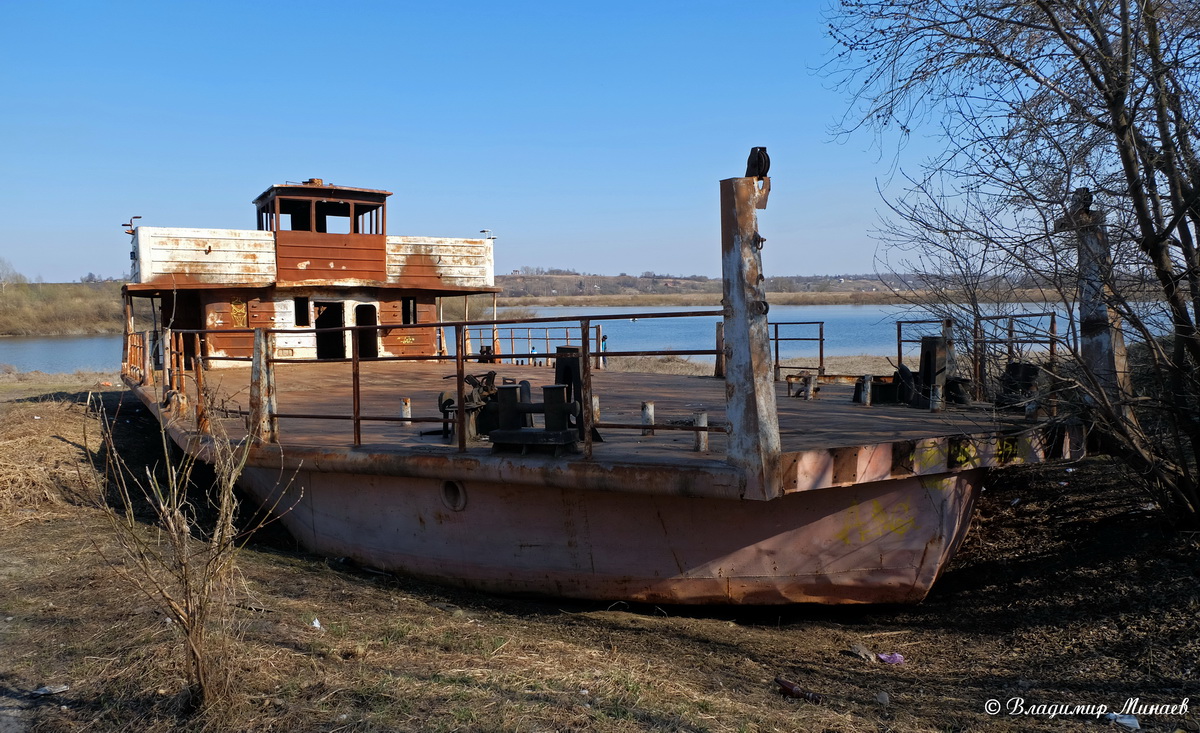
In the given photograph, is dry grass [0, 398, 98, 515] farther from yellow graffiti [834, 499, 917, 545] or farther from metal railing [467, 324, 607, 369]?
yellow graffiti [834, 499, 917, 545]

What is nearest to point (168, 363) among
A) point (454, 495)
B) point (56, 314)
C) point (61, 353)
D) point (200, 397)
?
point (200, 397)

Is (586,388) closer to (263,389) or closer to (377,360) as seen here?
(377,360)

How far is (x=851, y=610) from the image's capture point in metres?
6.17

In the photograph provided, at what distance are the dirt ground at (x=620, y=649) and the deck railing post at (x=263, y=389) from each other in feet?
3.43

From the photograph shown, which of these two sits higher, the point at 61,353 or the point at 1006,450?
the point at 1006,450

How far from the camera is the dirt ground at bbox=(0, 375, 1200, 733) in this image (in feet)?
12.4

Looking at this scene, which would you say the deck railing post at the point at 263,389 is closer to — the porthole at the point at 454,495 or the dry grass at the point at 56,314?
the porthole at the point at 454,495

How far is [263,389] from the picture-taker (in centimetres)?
673

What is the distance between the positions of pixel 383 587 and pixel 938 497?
409cm

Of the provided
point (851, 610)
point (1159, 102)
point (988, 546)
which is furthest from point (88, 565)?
point (1159, 102)

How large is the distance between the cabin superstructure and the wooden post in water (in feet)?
32.8

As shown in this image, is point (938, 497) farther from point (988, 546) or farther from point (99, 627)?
point (99, 627)

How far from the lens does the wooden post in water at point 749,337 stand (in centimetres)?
477

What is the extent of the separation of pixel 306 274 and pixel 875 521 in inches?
451
